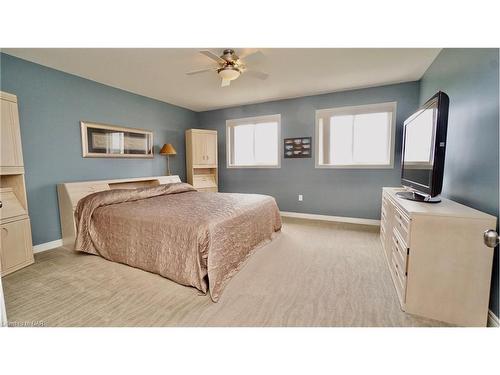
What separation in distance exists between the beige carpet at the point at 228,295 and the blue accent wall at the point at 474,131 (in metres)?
0.84

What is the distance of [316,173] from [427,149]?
7.94 feet

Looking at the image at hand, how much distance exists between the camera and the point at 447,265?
56.3 inches

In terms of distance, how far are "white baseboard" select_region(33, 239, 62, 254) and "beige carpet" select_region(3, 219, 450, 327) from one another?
0.24 meters

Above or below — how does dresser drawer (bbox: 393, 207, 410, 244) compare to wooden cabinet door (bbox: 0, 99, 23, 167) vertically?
below

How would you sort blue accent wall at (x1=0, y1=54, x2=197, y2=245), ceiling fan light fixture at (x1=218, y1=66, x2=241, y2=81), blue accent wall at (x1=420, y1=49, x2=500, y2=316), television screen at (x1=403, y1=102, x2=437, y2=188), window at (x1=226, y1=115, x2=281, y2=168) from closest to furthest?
blue accent wall at (x1=420, y1=49, x2=500, y2=316) < television screen at (x1=403, y1=102, x2=437, y2=188) < ceiling fan light fixture at (x1=218, y1=66, x2=241, y2=81) < blue accent wall at (x1=0, y1=54, x2=197, y2=245) < window at (x1=226, y1=115, x2=281, y2=168)

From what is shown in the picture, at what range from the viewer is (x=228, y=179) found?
5.16m

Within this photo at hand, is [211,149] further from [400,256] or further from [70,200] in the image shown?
[400,256]

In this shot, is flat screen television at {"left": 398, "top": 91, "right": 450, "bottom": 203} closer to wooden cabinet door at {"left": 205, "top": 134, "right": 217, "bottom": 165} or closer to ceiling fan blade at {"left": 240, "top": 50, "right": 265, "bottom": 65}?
ceiling fan blade at {"left": 240, "top": 50, "right": 265, "bottom": 65}

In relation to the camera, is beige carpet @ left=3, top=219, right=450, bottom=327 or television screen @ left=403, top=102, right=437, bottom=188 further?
television screen @ left=403, top=102, right=437, bottom=188

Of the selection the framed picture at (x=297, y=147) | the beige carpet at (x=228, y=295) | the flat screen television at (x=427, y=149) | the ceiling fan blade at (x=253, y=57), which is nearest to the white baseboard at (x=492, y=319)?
the beige carpet at (x=228, y=295)

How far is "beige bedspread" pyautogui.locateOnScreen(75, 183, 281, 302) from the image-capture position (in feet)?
6.00

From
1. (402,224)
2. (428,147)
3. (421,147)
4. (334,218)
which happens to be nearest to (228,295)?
(402,224)

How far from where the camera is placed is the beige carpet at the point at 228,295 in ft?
4.96

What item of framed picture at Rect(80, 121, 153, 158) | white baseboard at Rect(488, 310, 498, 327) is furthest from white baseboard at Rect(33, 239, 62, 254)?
white baseboard at Rect(488, 310, 498, 327)
